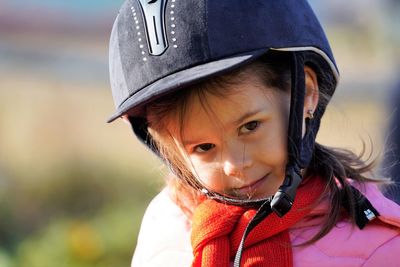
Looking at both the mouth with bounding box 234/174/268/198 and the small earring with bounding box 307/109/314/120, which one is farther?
the small earring with bounding box 307/109/314/120

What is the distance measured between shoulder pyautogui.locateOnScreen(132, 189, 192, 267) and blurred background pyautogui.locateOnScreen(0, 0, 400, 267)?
18cm

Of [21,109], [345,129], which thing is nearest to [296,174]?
[345,129]

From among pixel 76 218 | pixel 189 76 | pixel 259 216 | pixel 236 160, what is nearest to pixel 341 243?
pixel 259 216

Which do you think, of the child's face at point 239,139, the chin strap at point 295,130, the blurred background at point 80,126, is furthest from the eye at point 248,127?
the blurred background at point 80,126

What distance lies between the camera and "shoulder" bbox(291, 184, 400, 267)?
224 cm

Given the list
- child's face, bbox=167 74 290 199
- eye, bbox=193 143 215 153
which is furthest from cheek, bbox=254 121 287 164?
eye, bbox=193 143 215 153

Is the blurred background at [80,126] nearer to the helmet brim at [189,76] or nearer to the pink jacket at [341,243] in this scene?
the pink jacket at [341,243]

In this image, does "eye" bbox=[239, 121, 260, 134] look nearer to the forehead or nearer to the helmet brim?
the forehead

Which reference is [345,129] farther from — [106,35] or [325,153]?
[106,35]

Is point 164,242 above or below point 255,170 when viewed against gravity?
below

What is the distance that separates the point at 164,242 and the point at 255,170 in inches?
15.7

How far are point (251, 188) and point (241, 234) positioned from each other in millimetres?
119

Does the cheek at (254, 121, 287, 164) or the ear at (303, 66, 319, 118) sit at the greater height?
the ear at (303, 66, 319, 118)

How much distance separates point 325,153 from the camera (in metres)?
2.51
